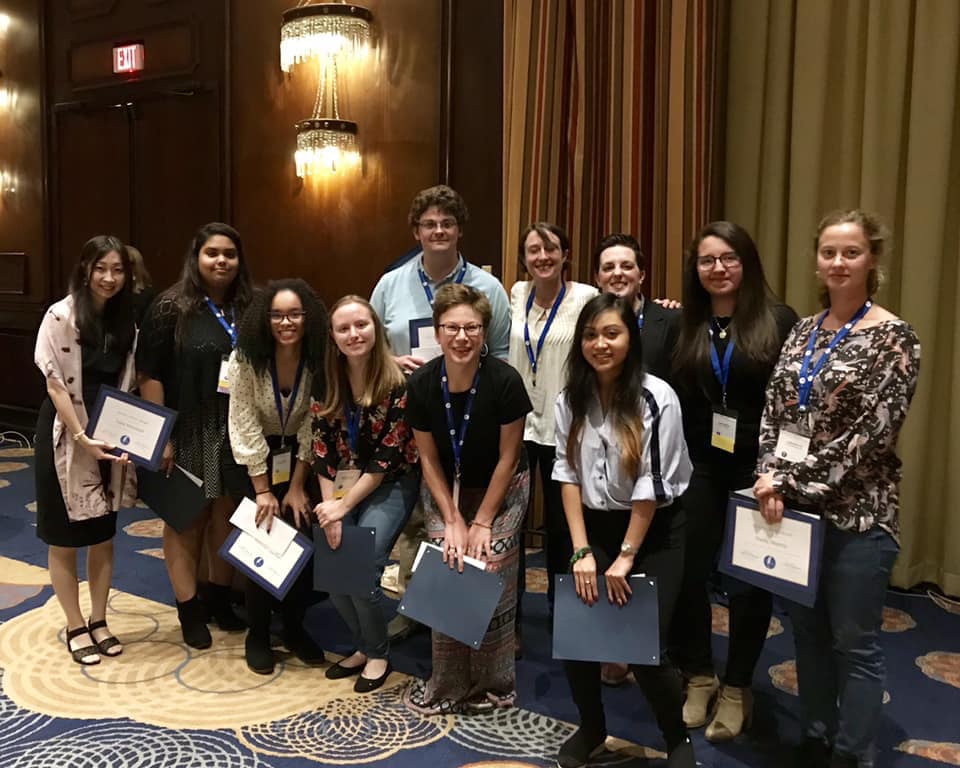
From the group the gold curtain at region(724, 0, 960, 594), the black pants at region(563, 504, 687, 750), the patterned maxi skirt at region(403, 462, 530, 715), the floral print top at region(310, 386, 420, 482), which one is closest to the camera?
the black pants at region(563, 504, 687, 750)

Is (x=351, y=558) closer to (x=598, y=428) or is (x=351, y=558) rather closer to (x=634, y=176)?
(x=598, y=428)

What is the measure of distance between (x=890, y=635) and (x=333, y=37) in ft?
13.7

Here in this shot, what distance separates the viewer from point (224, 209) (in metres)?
5.88

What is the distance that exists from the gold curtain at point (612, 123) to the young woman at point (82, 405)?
6.67 ft

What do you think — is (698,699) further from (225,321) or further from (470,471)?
(225,321)

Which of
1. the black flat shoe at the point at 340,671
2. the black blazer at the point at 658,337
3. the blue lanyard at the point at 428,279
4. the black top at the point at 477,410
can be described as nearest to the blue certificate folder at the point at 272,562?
the black flat shoe at the point at 340,671

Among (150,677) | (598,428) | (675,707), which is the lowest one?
(150,677)

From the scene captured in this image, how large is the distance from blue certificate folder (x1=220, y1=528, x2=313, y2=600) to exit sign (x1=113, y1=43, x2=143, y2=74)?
467 centimetres

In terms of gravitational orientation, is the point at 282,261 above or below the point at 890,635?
above

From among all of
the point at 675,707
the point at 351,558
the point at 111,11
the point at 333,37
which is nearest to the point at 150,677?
the point at 351,558

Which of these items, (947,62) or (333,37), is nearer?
(947,62)

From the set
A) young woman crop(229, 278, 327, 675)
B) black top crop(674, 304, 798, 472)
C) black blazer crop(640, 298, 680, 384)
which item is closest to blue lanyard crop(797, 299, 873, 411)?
black top crop(674, 304, 798, 472)

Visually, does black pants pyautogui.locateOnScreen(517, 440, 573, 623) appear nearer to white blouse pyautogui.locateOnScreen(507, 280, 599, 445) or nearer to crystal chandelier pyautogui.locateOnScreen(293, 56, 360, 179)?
white blouse pyautogui.locateOnScreen(507, 280, 599, 445)

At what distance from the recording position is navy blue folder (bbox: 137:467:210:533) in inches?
123
